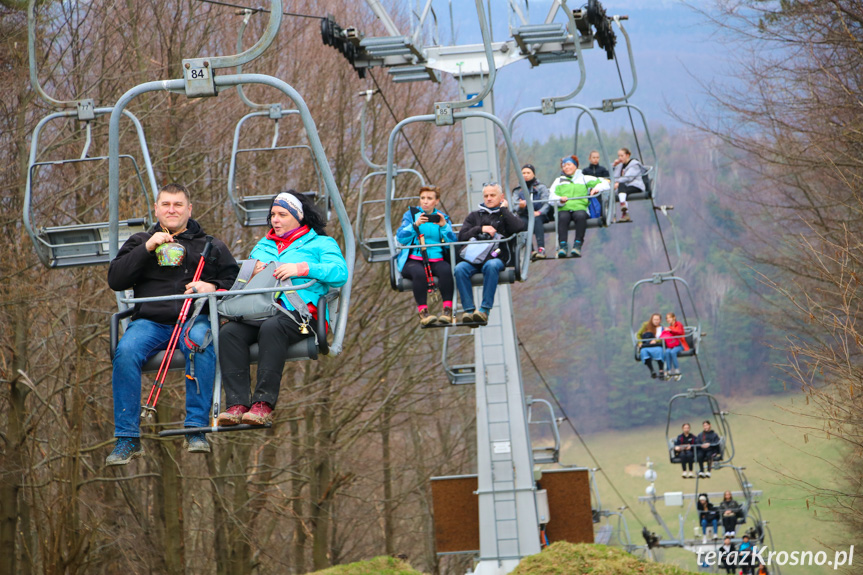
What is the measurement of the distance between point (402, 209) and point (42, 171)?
24.7 ft

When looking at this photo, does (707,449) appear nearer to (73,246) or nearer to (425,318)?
(425,318)

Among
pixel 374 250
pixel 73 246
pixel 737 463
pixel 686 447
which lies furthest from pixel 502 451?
pixel 737 463

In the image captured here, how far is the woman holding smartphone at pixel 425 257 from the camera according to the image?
Answer: 9.36m

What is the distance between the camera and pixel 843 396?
27.4 ft

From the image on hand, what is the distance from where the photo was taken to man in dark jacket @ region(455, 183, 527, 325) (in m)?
9.36

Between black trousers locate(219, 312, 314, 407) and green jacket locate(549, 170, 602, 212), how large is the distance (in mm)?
7523

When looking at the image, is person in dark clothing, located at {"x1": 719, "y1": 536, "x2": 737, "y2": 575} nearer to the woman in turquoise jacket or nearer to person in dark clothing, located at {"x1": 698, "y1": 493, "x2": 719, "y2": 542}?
person in dark clothing, located at {"x1": 698, "y1": 493, "x2": 719, "y2": 542}

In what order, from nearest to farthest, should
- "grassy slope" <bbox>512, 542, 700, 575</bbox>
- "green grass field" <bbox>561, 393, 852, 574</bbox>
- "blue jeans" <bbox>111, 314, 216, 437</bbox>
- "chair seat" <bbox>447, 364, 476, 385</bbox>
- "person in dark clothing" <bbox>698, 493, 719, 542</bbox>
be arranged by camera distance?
1. "blue jeans" <bbox>111, 314, 216, 437</bbox>
2. "grassy slope" <bbox>512, 542, 700, 575</bbox>
3. "chair seat" <bbox>447, 364, 476, 385</bbox>
4. "person in dark clothing" <bbox>698, 493, 719, 542</bbox>
5. "green grass field" <bbox>561, 393, 852, 574</bbox>

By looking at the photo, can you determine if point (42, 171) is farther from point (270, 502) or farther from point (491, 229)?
point (491, 229)

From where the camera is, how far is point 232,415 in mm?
5402

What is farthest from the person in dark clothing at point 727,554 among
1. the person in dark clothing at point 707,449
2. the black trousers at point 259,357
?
the black trousers at point 259,357

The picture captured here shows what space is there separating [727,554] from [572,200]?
20.3ft

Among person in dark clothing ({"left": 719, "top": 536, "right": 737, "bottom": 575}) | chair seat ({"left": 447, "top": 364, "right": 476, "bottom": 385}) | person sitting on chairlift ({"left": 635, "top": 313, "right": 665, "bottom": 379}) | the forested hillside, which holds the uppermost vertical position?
the forested hillside

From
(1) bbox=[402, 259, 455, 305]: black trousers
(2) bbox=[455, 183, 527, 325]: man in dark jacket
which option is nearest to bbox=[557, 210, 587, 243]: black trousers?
(2) bbox=[455, 183, 527, 325]: man in dark jacket
